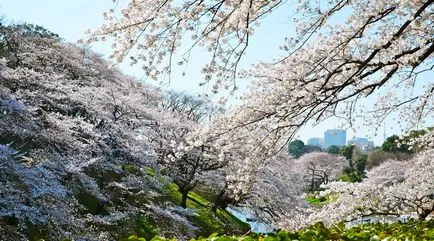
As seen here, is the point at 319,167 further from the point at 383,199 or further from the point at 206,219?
the point at 383,199

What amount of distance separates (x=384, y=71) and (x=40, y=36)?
61.1 feet

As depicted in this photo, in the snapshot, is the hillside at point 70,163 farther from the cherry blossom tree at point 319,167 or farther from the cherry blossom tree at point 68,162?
the cherry blossom tree at point 319,167

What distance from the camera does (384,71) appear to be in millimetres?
6098

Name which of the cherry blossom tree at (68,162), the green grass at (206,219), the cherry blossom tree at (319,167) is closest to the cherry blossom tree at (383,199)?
the cherry blossom tree at (68,162)

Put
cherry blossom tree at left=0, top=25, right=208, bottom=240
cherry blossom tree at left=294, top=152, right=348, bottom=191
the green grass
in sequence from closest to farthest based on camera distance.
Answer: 1. cherry blossom tree at left=0, top=25, right=208, bottom=240
2. the green grass
3. cherry blossom tree at left=294, top=152, right=348, bottom=191

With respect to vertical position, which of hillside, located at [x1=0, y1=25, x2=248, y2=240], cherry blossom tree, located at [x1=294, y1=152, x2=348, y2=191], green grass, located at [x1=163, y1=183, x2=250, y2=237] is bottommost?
green grass, located at [x1=163, y1=183, x2=250, y2=237]

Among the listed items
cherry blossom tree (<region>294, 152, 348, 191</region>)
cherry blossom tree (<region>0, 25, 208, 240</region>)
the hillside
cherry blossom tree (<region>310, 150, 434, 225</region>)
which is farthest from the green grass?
cherry blossom tree (<region>294, 152, 348, 191</region>)

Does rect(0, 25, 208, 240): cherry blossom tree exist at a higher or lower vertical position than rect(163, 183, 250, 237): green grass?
higher

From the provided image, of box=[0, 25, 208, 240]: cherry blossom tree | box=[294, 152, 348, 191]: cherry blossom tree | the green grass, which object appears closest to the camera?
box=[0, 25, 208, 240]: cherry blossom tree

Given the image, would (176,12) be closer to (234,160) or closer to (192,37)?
(192,37)

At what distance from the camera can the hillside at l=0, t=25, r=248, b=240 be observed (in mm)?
7566

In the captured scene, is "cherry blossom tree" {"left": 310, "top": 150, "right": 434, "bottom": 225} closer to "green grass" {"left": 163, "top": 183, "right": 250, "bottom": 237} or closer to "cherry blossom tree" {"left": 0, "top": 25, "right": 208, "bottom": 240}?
"cherry blossom tree" {"left": 0, "top": 25, "right": 208, "bottom": 240}

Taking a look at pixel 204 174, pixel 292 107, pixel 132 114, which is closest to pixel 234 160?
pixel 204 174

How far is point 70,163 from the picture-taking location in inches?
364
